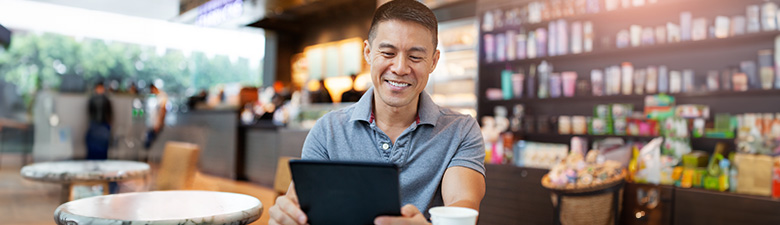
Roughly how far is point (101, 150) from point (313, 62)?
3535 mm

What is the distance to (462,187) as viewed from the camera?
49.3 inches

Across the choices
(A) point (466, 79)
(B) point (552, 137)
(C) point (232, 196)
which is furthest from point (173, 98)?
(C) point (232, 196)

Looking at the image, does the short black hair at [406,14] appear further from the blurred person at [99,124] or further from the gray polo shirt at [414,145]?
the blurred person at [99,124]

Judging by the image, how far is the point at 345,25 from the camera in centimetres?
815

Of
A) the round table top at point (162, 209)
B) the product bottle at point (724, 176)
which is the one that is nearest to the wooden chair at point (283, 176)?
the round table top at point (162, 209)

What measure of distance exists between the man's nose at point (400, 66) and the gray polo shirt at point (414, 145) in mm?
178

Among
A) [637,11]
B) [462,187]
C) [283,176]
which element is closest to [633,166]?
[637,11]

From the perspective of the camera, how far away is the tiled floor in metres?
4.29

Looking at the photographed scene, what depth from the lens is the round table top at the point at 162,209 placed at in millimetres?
1300

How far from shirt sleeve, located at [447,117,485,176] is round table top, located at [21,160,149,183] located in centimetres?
198

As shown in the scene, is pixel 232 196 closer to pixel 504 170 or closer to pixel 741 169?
pixel 504 170

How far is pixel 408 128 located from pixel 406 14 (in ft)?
0.99

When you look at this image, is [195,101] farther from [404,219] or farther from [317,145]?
[404,219]

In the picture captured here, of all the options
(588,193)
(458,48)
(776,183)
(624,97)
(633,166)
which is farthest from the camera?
(458,48)
